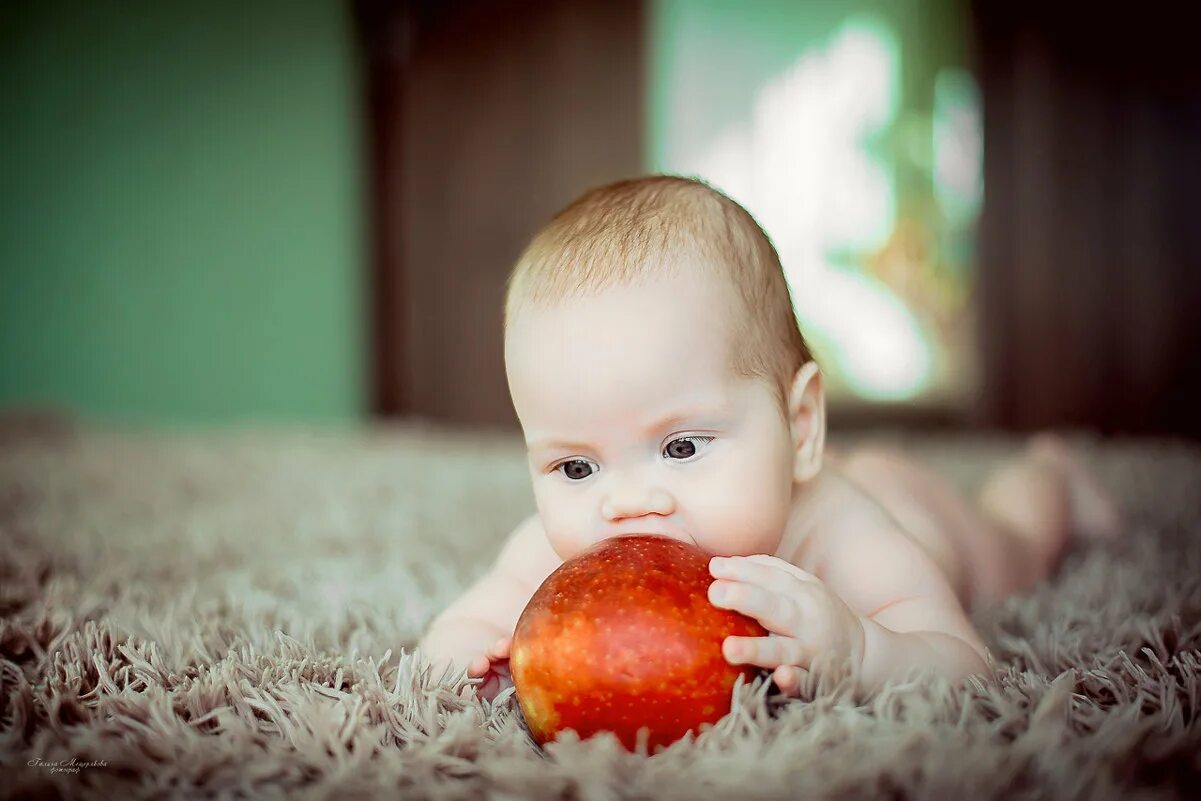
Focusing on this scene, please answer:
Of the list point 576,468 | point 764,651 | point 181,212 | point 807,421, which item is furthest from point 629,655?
point 181,212

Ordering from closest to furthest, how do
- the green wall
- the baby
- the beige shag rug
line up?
the beige shag rug → the baby → the green wall

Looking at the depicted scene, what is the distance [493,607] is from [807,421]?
0.31 m

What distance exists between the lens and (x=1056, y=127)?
302 cm

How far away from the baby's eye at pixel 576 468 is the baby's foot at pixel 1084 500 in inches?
35.1

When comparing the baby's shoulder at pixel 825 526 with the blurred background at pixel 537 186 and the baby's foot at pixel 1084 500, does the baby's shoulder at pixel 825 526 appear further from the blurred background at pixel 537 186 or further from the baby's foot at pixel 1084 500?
the blurred background at pixel 537 186

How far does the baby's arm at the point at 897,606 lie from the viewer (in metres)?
0.64

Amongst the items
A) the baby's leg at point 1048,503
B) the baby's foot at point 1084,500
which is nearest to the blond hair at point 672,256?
the baby's leg at point 1048,503

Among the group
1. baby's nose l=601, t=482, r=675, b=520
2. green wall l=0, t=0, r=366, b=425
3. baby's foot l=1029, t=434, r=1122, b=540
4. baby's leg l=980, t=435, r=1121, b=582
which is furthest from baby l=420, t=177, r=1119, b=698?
green wall l=0, t=0, r=366, b=425

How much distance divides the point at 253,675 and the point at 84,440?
71.8 inches

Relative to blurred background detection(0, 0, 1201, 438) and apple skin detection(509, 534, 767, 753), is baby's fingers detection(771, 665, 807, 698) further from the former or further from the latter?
blurred background detection(0, 0, 1201, 438)

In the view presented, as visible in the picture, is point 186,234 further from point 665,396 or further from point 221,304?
point 665,396

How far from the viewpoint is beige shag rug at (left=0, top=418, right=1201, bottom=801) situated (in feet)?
1.67

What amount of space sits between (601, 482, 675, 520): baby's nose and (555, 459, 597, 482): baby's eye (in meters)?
0.04

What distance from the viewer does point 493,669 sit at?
700 millimetres
